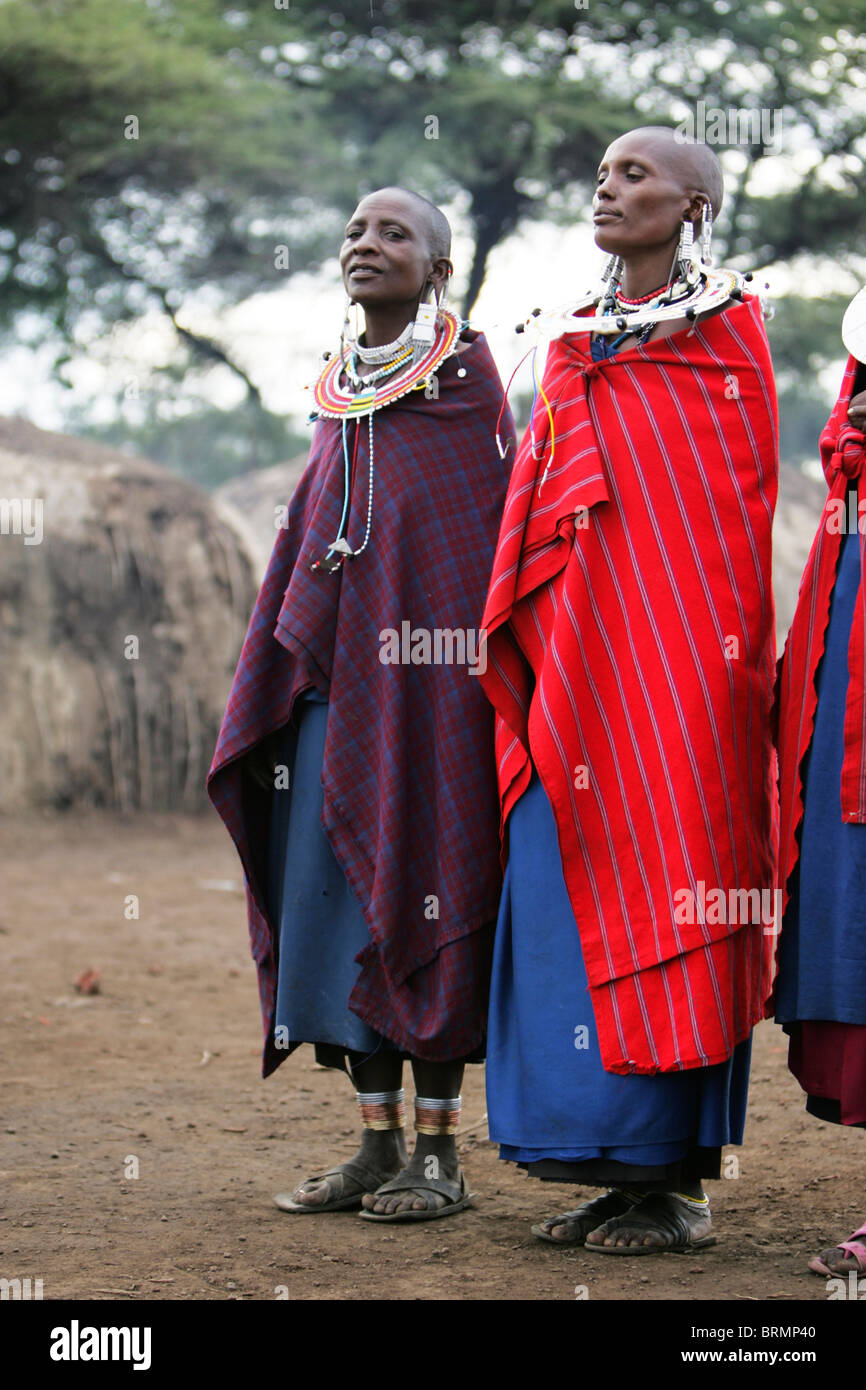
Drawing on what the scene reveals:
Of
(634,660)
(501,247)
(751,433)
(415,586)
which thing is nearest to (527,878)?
(634,660)

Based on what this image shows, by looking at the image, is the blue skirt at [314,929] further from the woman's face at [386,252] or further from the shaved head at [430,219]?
the shaved head at [430,219]

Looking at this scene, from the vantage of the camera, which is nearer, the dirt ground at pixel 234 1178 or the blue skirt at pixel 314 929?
the dirt ground at pixel 234 1178

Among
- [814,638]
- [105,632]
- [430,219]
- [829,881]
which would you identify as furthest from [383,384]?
[105,632]

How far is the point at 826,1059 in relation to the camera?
11.1ft

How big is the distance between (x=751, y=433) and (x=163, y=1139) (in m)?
2.55

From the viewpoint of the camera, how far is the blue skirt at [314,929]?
3850 millimetres

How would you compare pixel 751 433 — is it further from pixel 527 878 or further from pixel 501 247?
pixel 501 247

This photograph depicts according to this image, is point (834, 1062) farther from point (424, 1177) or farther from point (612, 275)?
point (612, 275)

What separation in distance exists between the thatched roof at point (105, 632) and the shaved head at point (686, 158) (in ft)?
25.2

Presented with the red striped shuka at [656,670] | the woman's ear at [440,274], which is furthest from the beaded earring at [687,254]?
the woman's ear at [440,274]

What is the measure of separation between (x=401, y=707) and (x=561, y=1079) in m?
0.97

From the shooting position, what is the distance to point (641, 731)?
345cm

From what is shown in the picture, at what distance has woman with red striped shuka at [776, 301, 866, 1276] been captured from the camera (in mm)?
3301

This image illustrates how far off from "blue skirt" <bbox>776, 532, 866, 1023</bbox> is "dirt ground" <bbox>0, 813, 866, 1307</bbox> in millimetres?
592
